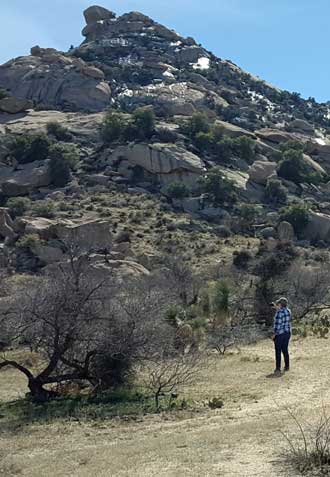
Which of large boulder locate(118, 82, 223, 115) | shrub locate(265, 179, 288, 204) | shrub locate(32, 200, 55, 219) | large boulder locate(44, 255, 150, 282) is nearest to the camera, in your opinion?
large boulder locate(44, 255, 150, 282)

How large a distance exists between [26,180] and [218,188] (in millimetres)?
15710

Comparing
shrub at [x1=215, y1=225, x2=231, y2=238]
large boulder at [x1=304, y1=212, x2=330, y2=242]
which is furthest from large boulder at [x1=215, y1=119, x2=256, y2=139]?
shrub at [x1=215, y1=225, x2=231, y2=238]

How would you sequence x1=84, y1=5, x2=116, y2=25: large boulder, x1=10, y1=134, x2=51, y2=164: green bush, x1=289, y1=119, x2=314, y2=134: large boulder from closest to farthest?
x1=10, y1=134, x2=51, y2=164: green bush < x1=289, y1=119, x2=314, y2=134: large boulder < x1=84, y1=5, x2=116, y2=25: large boulder

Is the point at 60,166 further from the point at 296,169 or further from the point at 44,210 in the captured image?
the point at 296,169

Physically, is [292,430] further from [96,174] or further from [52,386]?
[96,174]

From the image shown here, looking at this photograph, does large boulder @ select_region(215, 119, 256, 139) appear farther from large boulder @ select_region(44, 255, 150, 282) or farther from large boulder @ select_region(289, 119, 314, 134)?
large boulder @ select_region(44, 255, 150, 282)

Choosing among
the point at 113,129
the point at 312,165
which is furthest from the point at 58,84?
the point at 312,165

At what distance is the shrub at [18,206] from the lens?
160ft

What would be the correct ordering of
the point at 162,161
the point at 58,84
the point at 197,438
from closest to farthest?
1. the point at 197,438
2. the point at 162,161
3. the point at 58,84

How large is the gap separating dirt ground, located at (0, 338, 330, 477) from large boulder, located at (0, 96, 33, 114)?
60.8 metres

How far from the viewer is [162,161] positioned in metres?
57.6

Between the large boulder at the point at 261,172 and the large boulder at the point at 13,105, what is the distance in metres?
26.7

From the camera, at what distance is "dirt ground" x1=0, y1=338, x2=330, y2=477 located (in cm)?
845

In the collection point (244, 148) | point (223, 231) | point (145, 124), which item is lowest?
point (223, 231)
